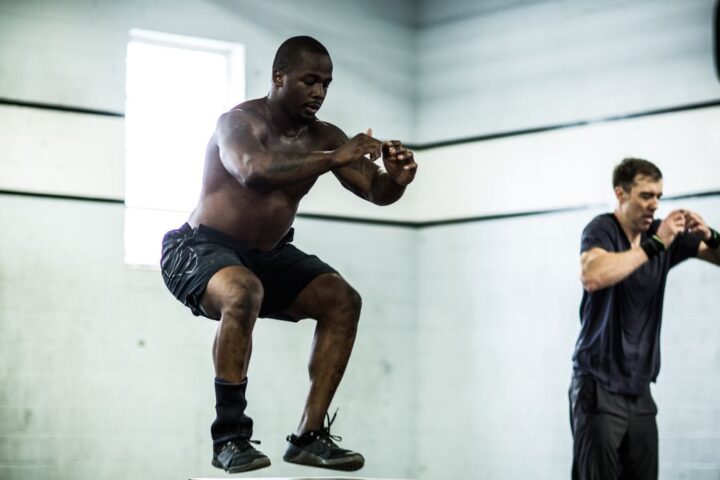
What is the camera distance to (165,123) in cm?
672

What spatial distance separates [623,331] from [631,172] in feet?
2.39

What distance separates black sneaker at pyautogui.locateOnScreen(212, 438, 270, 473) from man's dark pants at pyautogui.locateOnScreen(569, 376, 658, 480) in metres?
1.65

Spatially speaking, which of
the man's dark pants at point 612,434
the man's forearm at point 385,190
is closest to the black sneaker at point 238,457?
the man's forearm at point 385,190

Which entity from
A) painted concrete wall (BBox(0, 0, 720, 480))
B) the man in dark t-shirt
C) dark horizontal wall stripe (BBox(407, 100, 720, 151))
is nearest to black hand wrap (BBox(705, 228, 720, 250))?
the man in dark t-shirt

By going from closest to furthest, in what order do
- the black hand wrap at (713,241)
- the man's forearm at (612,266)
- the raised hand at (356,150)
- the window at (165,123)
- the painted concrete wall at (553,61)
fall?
the raised hand at (356,150) < the man's forearm at (612,266) < the black hand wrap at (713,241) < the painted concrete wall at (553,61) < the window at (165,123)

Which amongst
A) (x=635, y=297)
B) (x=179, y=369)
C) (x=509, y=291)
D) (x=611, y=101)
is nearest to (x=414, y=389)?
(x=509, y=291)

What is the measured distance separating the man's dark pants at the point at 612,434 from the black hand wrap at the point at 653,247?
0.61m

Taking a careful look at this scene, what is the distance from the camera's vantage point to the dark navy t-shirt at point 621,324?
4699mm

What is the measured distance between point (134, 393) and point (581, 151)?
311 centimetres

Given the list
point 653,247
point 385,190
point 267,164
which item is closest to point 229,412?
point 267,164

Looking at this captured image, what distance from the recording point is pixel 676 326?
6090mm

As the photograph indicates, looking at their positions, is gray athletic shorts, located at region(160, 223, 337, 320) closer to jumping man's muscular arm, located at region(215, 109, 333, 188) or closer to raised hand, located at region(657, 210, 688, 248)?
jumping man's muscular arm, located at region(215, 109, 333, 188)

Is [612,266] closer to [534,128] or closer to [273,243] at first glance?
[273,243]

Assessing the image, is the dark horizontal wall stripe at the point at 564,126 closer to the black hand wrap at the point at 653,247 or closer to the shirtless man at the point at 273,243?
the black hand wrap at the point at 653,247
